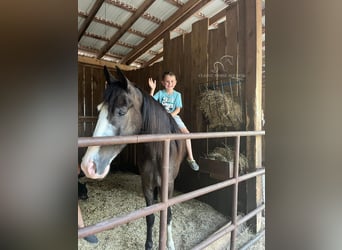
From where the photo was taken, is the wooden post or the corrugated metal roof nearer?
the wooden post

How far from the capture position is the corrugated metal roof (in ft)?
6.21

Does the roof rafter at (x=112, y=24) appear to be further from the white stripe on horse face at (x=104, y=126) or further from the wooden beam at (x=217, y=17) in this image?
the white stripe on horse face at (x=104, y=126)

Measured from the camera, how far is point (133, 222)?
1.36m

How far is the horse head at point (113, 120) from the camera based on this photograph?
0.72 metres

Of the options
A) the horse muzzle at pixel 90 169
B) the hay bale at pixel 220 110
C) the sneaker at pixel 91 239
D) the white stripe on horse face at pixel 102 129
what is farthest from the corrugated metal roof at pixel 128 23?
the sneaker at pixel 91 239

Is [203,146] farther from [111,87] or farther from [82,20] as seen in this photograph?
[82,20]

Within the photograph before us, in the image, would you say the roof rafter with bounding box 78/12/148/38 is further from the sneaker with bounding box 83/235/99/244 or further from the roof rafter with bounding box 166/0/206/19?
the sneaker with bounding box 83/235/99/244

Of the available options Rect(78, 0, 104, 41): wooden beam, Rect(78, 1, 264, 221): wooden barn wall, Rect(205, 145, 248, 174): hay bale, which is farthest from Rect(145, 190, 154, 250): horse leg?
Rect(78, 0, 104, 41): wooden beam

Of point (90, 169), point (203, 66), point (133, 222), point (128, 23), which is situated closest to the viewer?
point (90, 169)

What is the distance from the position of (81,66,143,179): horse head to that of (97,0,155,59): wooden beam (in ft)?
4.17

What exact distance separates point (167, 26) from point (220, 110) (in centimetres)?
108

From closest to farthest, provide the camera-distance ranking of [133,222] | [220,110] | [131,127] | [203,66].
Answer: [131,127] → [133,222] → [220,110] → [203,66]

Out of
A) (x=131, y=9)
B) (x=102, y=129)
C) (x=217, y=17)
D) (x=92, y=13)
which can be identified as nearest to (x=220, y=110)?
(x=217, y=17)

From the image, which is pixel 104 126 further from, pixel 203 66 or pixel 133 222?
pixel 203 66
